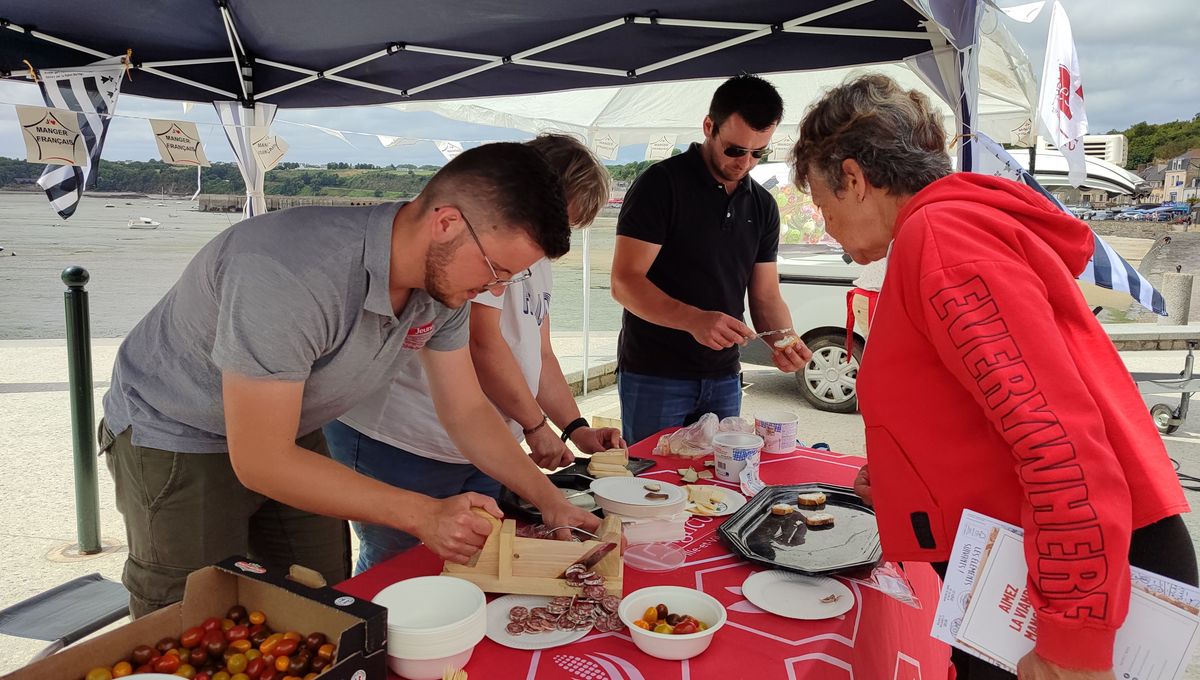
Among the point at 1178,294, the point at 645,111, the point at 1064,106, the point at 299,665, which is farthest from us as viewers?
the point at 1178,294

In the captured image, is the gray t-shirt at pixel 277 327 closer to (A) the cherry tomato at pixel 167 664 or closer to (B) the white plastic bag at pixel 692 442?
(A) the cherry tomato at pixel 167 664

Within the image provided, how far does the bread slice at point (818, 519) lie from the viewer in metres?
1.67

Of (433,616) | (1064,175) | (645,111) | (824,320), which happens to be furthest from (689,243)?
(1064,175)

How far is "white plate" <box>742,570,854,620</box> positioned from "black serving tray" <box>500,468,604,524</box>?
428mm

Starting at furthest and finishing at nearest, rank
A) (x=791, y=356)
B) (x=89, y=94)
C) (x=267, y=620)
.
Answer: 1. (x=89, y=94)
2. (x=791, y=356)
3. (x=267, y=620)

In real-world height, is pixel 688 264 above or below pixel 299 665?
above

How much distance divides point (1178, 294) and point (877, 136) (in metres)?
12.2

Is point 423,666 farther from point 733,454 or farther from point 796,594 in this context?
point 733,454

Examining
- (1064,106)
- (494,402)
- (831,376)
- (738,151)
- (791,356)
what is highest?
(1064,106)

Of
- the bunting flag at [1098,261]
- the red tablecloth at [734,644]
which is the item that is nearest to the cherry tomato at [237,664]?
the red tablecloth at [734,644]

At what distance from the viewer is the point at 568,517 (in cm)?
153

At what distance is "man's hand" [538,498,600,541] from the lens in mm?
1511

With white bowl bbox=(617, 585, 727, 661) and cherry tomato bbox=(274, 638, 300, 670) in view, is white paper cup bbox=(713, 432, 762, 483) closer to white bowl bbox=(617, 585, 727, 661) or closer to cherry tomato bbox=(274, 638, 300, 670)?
white bowl bbox=(617, 585, 727, 661)

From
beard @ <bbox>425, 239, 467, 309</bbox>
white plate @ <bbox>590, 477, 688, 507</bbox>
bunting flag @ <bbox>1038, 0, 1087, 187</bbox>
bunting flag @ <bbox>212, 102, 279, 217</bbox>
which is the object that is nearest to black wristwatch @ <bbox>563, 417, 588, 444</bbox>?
white plate @ <bbox>590, 477, 688, 507</bbox>
